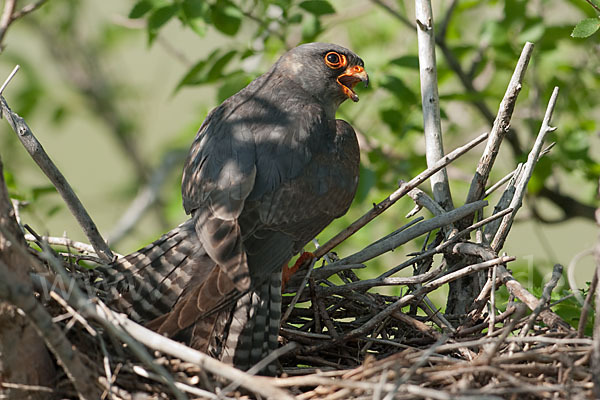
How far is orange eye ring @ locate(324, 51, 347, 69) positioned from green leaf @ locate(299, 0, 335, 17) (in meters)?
0.31

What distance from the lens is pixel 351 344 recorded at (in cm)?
367

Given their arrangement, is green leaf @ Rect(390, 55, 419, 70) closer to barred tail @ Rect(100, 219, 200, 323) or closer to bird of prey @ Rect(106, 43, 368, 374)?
bird of prey @ Rect(106, 43, 368, 374)

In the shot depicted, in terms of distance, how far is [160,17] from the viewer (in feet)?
15.3

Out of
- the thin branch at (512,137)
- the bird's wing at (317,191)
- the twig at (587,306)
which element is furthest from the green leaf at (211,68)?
the twig at (587,306)

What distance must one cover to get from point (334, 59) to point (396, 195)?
157cm

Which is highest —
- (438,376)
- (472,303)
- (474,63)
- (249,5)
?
(249,5)

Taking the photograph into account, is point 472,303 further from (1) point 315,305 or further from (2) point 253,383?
(2) point 253,383

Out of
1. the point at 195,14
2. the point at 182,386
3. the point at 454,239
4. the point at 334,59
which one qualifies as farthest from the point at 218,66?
the point at 182,386

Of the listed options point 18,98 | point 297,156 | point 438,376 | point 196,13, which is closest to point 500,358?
point 438,376

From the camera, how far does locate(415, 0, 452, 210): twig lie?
13.4ft

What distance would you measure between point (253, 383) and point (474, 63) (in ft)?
12.9

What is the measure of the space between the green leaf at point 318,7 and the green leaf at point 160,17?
0.82m

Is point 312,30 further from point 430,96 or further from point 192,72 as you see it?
point 430,96

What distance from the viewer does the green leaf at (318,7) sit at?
4617mm
